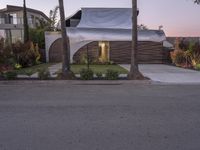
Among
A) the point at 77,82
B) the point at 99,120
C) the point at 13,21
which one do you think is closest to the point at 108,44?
the point at 77,82

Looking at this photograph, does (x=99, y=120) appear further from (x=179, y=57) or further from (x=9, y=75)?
(x=179, y=57)

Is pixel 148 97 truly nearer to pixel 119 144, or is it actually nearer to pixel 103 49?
pixel 119 144

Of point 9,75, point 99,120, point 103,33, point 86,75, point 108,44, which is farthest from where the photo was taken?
point 108,44

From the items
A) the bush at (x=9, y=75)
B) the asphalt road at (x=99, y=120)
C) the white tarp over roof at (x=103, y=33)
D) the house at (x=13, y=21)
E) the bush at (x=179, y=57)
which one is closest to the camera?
the asphalt road at (x=99, y=120)

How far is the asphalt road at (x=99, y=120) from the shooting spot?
6.52 meters

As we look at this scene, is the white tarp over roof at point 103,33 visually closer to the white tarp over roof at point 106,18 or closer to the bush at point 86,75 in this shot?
the white tarp over roof at point 106,18

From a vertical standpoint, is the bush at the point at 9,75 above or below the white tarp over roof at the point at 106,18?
below

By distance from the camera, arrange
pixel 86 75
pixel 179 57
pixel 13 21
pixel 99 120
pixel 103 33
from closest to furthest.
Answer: pixel 99 120 → pixel 86 75 → pixel 179 57 → pixel 103 33 → pixel 13 21

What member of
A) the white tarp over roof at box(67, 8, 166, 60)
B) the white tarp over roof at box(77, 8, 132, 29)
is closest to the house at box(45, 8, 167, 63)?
the white tarp over roof at box(67, 8, 166, 60)

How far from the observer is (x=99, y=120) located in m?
8.41

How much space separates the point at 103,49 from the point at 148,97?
19526 millimetres

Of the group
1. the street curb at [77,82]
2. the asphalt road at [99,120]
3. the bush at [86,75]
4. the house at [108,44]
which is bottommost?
the street curb at [77,82]

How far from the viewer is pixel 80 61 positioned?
100ft

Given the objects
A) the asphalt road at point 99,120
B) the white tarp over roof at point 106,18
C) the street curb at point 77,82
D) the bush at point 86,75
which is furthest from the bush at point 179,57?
the asphalt road at point 99,120
